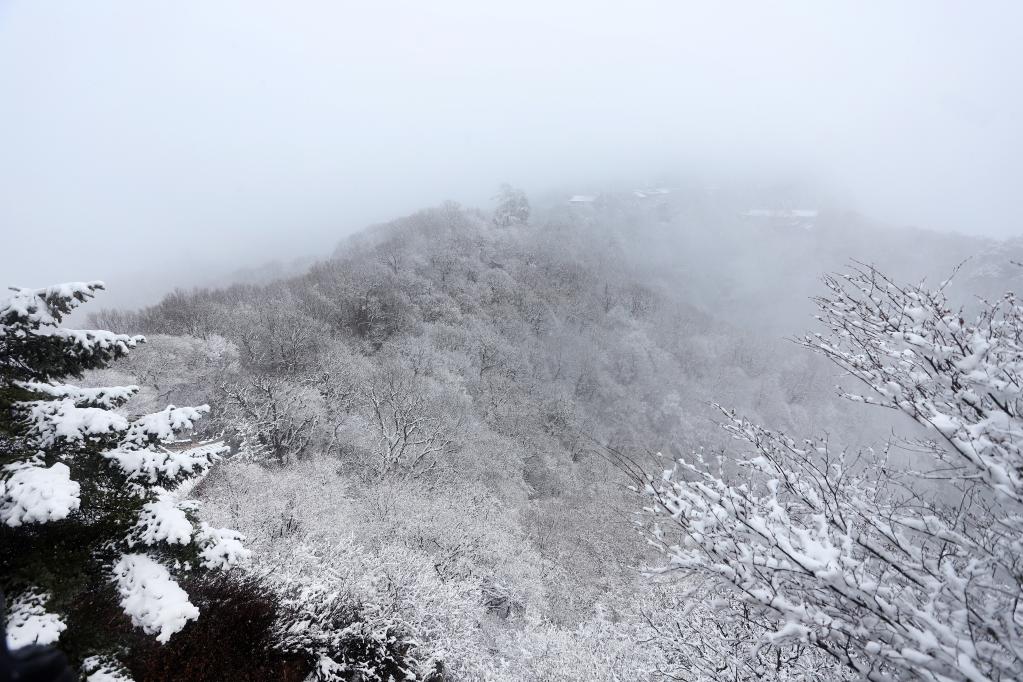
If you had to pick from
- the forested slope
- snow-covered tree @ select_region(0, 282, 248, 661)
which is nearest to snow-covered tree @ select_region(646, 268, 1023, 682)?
the forested slope

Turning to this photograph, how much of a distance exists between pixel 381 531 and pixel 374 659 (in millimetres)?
7701

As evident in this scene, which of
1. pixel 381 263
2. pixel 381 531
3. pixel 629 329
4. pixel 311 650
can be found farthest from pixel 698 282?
pixel 311 650

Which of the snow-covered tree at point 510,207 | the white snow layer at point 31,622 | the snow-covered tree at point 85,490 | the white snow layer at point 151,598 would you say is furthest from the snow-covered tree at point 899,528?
the snow-covered tree at point 510,207

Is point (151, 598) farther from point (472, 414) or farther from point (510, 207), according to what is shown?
point (510, 207)

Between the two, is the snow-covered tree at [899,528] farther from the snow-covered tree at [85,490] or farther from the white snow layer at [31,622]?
the white snow layer at [31,622]

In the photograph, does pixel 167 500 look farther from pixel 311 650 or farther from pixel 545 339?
pixel 545 339

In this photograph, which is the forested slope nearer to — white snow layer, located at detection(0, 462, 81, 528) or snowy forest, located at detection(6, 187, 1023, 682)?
snowy forest, located at detection(6, 187, 1023, 682)

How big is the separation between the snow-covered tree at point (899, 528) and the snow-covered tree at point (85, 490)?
18.7 feet

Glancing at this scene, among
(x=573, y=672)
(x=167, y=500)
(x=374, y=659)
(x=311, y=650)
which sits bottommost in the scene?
(x=573, y=672)

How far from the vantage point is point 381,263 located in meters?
60.0

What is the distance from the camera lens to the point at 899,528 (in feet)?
14.4

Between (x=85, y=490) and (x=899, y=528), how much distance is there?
348 inches

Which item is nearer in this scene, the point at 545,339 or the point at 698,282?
the point at 545,339

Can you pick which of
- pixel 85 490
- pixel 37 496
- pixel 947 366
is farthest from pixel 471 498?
pixel 947 366
